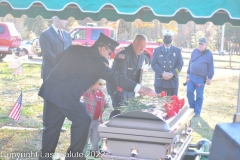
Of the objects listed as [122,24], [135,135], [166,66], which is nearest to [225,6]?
[135,135]

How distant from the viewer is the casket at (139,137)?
3.66m

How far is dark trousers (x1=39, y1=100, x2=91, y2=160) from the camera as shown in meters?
4.42

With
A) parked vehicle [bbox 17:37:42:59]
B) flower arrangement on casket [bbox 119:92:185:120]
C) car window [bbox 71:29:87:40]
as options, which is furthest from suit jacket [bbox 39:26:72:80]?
parked vehicle [bbox 17:37:42:59]

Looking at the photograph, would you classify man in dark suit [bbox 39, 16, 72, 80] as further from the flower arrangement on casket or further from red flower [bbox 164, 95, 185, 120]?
red flower [bbox 164, 95, 185, 120]

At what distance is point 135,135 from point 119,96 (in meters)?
1.90

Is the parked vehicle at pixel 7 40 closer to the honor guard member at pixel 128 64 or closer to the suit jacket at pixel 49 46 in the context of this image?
the suit jacket at pixel 49 46

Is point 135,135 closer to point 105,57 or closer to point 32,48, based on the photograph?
point 105,57

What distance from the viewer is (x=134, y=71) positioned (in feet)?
18.8

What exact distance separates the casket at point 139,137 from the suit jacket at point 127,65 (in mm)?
1751

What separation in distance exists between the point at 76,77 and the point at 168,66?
2.78m

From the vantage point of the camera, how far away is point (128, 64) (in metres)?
5.65

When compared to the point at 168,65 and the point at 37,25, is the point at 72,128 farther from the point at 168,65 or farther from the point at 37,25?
the point at 37,25

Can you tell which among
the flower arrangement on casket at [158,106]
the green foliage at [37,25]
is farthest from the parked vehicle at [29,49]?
the flower arrangement on casket at [158,106]

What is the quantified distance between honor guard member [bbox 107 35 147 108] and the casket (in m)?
1.73
